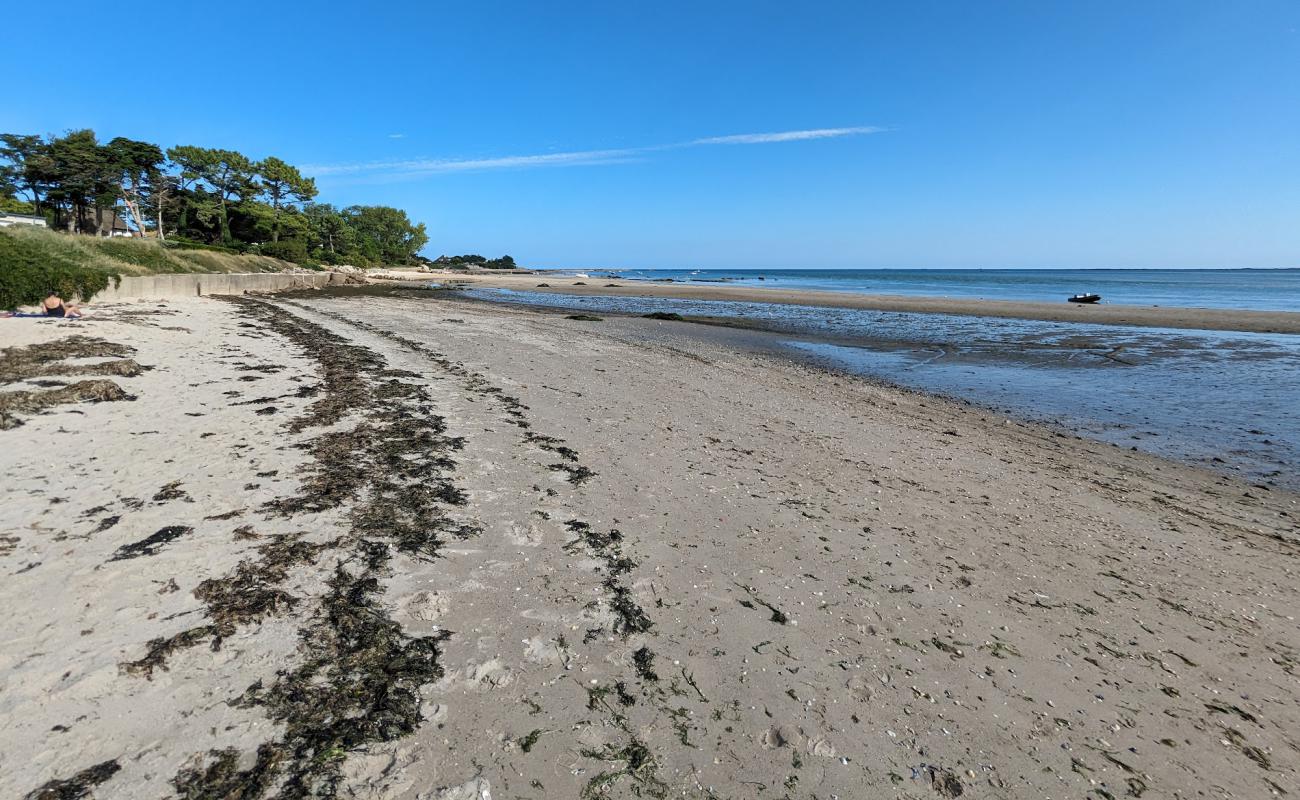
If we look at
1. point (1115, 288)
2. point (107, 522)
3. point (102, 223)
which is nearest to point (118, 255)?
point (107, 522)

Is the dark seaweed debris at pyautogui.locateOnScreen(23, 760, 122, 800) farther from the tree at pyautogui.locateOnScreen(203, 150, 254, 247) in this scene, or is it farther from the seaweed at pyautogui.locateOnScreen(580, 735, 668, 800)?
the tree at pyautogui.locateOnScreen(203, 150, 254, 247)

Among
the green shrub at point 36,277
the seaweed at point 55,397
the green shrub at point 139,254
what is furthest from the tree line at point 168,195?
the seaweed at point 55,397

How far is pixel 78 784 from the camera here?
2.22 metres

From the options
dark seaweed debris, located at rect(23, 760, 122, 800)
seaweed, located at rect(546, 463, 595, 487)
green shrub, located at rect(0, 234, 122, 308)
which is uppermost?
green shrub, located at rect(0, 234, 122, 308)

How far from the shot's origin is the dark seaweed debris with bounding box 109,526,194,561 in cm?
385

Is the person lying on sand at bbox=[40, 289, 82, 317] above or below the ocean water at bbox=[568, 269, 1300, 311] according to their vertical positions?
below

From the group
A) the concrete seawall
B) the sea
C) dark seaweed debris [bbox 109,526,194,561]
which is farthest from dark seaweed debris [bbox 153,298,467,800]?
the concrete seawall

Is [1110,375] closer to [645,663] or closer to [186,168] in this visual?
[645,663]

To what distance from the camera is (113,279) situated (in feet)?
61.1

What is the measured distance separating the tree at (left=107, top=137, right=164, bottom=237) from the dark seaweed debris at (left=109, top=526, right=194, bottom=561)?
6121 cm

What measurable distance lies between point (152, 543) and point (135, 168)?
67005mm

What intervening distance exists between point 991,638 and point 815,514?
1.89m

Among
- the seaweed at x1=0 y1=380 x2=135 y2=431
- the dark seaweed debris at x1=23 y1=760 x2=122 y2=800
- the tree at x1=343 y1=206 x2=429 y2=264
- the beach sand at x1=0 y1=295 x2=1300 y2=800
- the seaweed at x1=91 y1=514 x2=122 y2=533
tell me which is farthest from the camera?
the tree at x1=343 y1=206 x2=429 y2=264

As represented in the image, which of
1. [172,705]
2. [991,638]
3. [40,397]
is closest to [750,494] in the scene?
[991,638]
